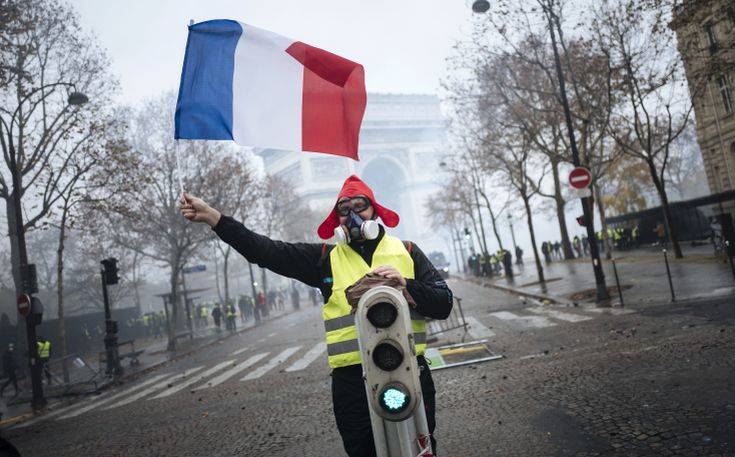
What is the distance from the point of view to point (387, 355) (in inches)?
83.7

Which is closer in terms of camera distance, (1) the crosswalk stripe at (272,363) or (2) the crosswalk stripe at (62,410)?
(2) the crosswalk stripe at (62,410)

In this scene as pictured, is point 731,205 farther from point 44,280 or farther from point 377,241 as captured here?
point 44,280

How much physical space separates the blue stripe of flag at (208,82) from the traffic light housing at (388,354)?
83.1 inches

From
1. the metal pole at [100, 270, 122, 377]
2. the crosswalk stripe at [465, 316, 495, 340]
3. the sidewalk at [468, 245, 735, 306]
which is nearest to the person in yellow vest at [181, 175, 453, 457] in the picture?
the crosswalk stripe at [465, 316, 495, 340]

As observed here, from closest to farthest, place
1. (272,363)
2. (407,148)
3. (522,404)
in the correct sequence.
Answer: (522,404) → (272,363) → (407,148)

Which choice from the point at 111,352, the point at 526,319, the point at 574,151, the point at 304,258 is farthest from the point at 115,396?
the point at 574,151

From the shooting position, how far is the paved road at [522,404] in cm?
400

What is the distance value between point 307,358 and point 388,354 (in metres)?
9.31

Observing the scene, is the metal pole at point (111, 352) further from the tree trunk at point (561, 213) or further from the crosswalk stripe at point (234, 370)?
the tree trunk at point (561, 213)

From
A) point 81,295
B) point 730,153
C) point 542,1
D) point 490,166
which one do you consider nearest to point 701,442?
point 542,1

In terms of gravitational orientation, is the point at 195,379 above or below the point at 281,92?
below

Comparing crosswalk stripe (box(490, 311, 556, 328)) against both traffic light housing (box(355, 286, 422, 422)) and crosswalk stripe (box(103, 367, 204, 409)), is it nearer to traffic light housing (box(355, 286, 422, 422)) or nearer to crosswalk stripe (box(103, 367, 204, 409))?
crosswalk stripe (box(103, 367, 204, 409))

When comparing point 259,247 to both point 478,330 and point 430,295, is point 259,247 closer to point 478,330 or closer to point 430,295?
point 430,295

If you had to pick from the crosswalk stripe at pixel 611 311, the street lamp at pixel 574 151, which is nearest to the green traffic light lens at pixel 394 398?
the crosswalk stripe at pixel 611 311
